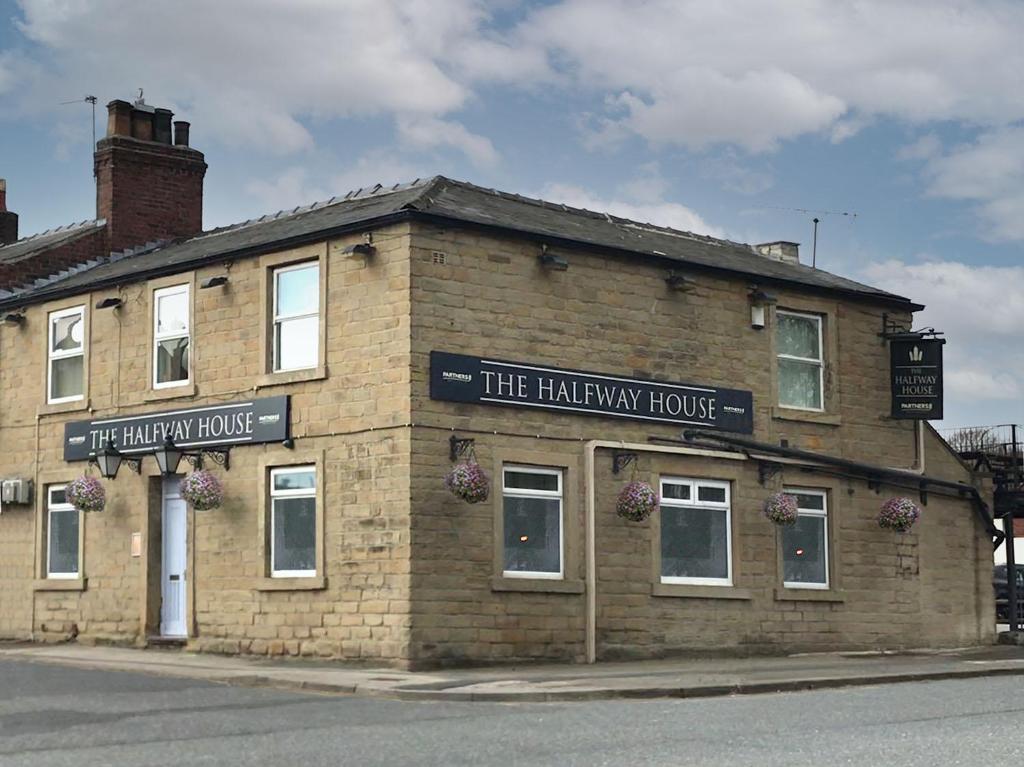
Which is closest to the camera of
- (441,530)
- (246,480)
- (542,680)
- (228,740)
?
(228,740)

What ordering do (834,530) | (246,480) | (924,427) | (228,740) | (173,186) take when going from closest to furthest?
(228,740), (246,480), (834,530), (924,427), (173,186)

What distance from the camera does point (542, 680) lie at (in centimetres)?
1817

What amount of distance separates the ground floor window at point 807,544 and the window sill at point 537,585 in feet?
14.0

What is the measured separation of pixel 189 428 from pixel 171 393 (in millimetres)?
731

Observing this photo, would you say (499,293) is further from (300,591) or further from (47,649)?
(47,649)

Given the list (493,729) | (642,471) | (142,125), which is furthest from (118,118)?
(493,729)

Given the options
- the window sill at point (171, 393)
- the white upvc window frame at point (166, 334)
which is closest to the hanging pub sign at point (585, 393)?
the window sill at point (171, 393)

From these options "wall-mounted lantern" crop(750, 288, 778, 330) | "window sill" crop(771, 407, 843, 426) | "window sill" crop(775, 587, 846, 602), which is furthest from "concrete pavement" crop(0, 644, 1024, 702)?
"wall-mounted lantern" crop(750, 288, 778, 330)

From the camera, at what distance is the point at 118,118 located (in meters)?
29.3

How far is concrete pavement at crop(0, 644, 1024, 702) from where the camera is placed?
17.0 meters

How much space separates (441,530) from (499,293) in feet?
10.9

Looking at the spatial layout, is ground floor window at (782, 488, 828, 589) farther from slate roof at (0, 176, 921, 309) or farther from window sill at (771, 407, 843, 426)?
slate roof at (0, 176, 921, 309)

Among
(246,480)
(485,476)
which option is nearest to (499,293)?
(485,476)

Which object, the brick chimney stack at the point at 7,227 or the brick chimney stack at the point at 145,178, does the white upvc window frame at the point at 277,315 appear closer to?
the brick chimney stack at the point at 145,178
